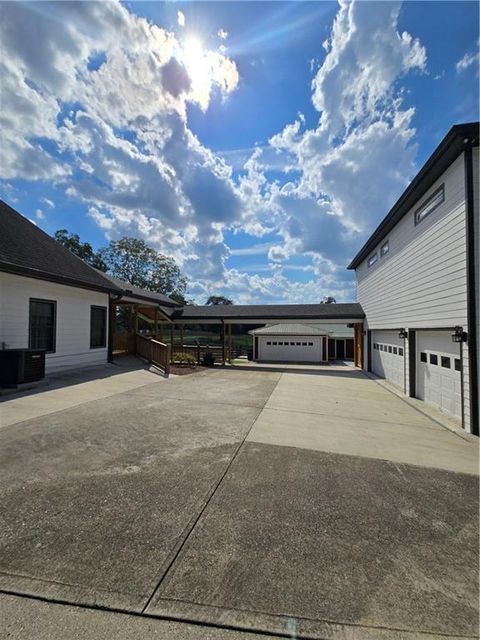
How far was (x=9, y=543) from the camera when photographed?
89.3 inches

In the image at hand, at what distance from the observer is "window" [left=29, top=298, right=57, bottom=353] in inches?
346

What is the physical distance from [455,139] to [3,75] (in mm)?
11501

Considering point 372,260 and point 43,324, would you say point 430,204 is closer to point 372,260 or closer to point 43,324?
point 372,260

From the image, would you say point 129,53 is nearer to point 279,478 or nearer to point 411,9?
point 411,9

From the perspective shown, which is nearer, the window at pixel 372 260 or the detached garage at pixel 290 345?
the window at pixel 372 260

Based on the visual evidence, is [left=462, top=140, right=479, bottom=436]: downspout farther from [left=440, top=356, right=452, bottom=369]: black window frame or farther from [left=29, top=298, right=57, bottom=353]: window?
[left=29, top=298, right=57, bottom=353]: window

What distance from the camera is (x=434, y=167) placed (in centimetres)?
696

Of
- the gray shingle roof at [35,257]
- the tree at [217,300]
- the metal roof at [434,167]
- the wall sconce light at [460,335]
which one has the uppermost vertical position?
the tree at [217,300]

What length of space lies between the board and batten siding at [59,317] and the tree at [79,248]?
1050 inches

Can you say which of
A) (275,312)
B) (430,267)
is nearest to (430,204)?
(430,267)

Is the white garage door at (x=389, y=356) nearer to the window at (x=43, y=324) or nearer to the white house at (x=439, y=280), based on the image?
the white house at (x=439, y=280)

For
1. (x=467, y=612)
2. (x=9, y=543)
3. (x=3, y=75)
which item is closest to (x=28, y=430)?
(x=9, y=543)

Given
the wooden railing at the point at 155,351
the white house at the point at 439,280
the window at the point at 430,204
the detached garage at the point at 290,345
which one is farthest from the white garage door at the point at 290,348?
the window at the point at 430,204

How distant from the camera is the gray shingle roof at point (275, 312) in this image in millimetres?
17178
